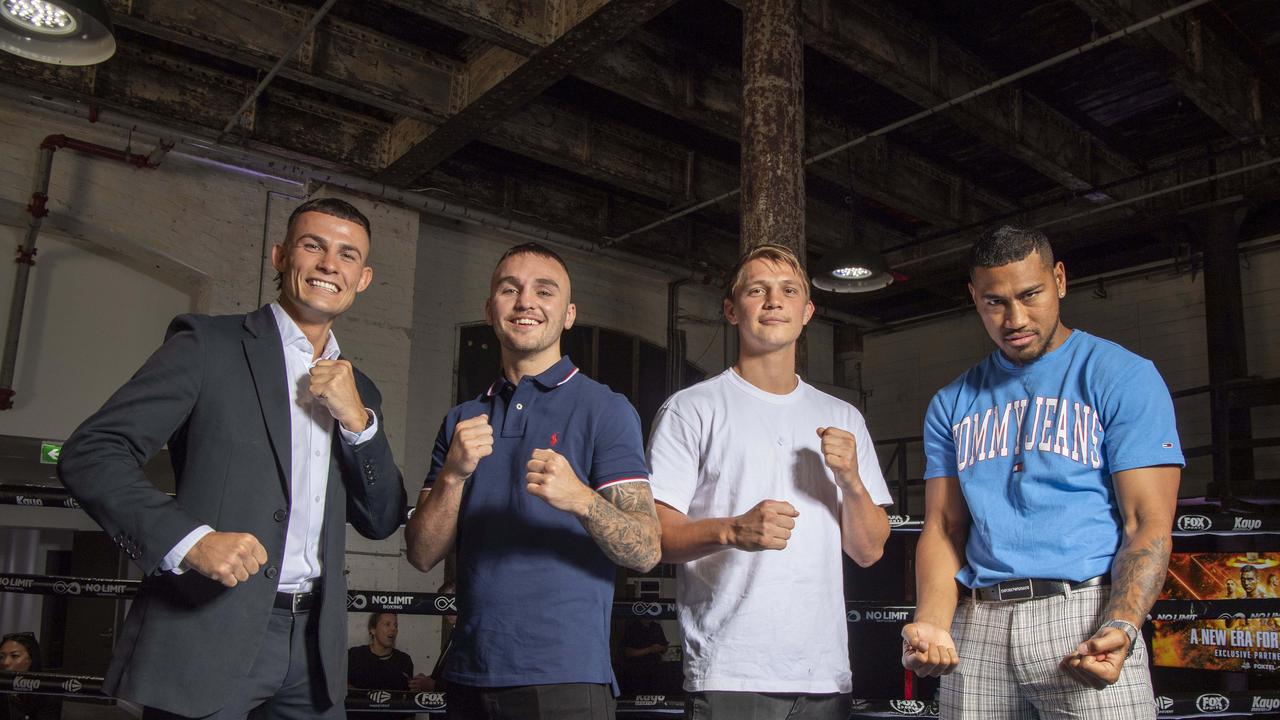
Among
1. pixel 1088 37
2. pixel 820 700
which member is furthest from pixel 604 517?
pixel 1088 37

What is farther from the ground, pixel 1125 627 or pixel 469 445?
pixel 469 445

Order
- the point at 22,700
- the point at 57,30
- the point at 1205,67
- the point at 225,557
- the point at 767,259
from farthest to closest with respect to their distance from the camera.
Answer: the point at 1205,67 < the point at 22,700 < the point at 57,30 < the point at 767,259 < the point at 225,557

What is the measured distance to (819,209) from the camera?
32.5 ft

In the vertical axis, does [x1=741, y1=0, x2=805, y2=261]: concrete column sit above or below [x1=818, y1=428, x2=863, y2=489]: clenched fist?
above

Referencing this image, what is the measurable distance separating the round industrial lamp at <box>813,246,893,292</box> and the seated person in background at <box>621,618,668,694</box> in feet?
11.3

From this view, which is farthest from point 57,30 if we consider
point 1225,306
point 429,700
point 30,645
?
point 1225,306

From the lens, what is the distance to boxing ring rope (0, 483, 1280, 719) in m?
2.89

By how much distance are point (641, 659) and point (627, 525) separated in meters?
6.31

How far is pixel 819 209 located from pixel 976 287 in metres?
8.06

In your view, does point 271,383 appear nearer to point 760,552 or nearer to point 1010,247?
point 760,552

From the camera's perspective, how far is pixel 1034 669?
184 cm

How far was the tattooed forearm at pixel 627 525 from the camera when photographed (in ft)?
5.89

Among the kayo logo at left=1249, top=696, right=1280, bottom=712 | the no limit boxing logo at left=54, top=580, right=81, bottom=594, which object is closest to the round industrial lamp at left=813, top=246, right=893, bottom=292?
the kayo logo at left=1249, top=696, right=1280, bottom=712

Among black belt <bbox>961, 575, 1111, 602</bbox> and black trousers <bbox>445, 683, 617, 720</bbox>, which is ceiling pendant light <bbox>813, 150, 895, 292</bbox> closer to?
black belt <bbox>961, 575, 1111, 602</bbox>
